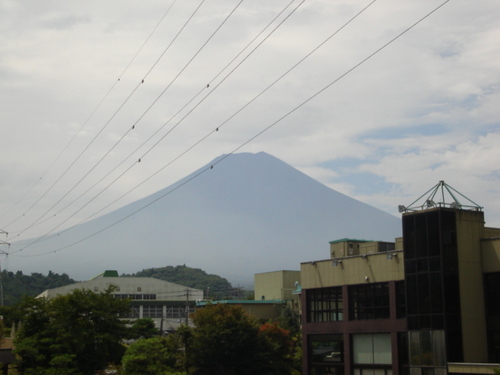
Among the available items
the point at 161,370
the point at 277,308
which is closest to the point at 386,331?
the point at 161,370

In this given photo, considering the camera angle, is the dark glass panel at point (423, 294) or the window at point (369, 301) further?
the window at point (369, 301)

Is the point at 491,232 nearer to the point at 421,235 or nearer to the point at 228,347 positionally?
the point at 421,235

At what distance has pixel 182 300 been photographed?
139 metres

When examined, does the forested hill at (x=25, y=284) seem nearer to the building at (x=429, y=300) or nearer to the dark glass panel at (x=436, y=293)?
the building at (x=429, y=300)

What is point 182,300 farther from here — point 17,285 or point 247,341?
point 247,341

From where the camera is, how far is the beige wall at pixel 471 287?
44.3 meters

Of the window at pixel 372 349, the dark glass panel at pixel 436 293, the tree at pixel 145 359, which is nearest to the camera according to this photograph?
the tree at pixel 145 359

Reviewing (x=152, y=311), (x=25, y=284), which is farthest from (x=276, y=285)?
(x=25, y=284)

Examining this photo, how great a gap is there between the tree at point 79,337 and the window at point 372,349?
17.2m

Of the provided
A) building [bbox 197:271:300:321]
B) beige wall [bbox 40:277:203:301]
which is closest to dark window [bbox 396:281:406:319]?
building [bbox 197:271:300:321]

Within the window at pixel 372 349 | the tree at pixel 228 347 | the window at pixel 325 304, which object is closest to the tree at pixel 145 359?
the tree at pixel 228 347

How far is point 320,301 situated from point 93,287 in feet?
304

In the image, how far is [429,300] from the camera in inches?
1774

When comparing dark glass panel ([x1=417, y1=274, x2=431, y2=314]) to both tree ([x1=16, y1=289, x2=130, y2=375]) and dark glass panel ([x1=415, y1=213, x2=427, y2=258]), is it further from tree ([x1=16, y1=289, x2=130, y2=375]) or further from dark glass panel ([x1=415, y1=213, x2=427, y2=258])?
tree ([x1=16, y1=289, x2=130, y2=375])
